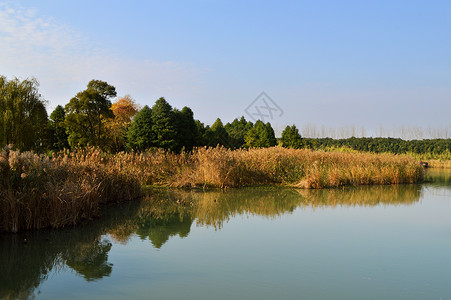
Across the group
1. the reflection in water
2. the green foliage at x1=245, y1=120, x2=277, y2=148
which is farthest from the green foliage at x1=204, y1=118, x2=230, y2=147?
the reflection in water

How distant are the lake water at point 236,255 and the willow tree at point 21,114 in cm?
2365

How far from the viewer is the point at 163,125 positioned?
2638cm

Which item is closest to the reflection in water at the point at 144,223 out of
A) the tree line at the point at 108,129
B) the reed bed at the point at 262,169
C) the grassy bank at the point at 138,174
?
the grassy bank at the point at 138,174

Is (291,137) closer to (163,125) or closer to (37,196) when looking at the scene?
(163,125)

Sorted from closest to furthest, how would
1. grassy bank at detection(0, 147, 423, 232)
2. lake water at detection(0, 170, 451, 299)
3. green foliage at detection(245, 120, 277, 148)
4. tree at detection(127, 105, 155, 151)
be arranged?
lake water at detection(0, 170, 451, 299), grassy bank at detection(0, 147, 423, 232), tree at detection(127, 105, 155, 151), green foliage at detection(245, 120, 277, 148)

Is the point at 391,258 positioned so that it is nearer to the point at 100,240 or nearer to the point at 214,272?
the point at 214,272

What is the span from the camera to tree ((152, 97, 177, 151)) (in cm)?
2605

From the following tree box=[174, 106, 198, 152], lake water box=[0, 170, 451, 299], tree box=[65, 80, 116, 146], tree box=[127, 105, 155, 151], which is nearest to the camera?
lake water box=[0, 170, 451, 299]

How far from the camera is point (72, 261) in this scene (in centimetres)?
495

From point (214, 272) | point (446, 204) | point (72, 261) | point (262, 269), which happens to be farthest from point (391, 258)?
point (446, 204)

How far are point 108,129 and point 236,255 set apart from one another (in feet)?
109

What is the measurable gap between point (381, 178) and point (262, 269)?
1209 cm

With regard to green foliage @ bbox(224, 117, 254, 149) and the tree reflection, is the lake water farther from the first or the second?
green foliage @ bbox(224, 117, 254, 149)

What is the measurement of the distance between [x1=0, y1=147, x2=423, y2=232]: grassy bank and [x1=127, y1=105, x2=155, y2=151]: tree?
458 inches
